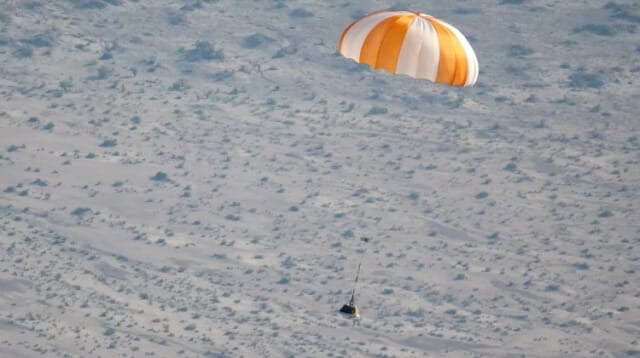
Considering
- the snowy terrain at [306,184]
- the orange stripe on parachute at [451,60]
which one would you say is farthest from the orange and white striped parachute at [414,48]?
the snowy terrain at [306,184]

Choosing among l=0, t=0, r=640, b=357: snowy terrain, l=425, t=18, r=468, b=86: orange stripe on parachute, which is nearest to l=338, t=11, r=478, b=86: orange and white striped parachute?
l=425, t=18, r=468, b=86: orange stripe on parachute

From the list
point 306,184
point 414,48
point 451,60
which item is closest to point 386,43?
point 414,48

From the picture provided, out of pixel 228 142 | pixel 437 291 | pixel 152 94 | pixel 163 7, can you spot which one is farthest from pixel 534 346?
pixel 163 7

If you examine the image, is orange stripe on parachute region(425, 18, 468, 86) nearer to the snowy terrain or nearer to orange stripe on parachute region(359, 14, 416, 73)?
orange stripe on parachute region(359, 14, 416, 73)

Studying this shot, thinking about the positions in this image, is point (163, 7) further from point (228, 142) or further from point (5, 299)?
point (5, 299)

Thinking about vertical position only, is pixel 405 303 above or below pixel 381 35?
below

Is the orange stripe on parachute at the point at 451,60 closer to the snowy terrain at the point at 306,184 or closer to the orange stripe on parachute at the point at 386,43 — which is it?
the orange stripe on parachute at the point at 386,43
